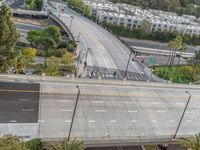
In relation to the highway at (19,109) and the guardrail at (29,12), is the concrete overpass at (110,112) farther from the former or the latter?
the guardrail at (29,12)

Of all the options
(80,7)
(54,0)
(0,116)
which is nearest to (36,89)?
(0,116)

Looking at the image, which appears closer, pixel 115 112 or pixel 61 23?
pixel 115 112

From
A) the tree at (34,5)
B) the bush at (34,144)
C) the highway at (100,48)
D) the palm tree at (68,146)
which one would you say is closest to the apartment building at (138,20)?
the highway at (100,48)

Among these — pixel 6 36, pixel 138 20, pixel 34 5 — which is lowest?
pixel 138 20

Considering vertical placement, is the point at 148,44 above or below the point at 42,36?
below

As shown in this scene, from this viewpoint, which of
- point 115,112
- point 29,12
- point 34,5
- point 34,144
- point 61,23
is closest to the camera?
point 34,144

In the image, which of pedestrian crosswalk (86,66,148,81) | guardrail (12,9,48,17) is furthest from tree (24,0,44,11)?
pedestrian crosswalk (86,66,148,81)

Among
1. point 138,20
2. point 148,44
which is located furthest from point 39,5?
point 148,44

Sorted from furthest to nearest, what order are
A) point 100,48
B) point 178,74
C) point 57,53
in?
point 100,48, point 178,74, point 57,53

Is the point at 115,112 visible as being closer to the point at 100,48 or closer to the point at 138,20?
the point at 100,48
